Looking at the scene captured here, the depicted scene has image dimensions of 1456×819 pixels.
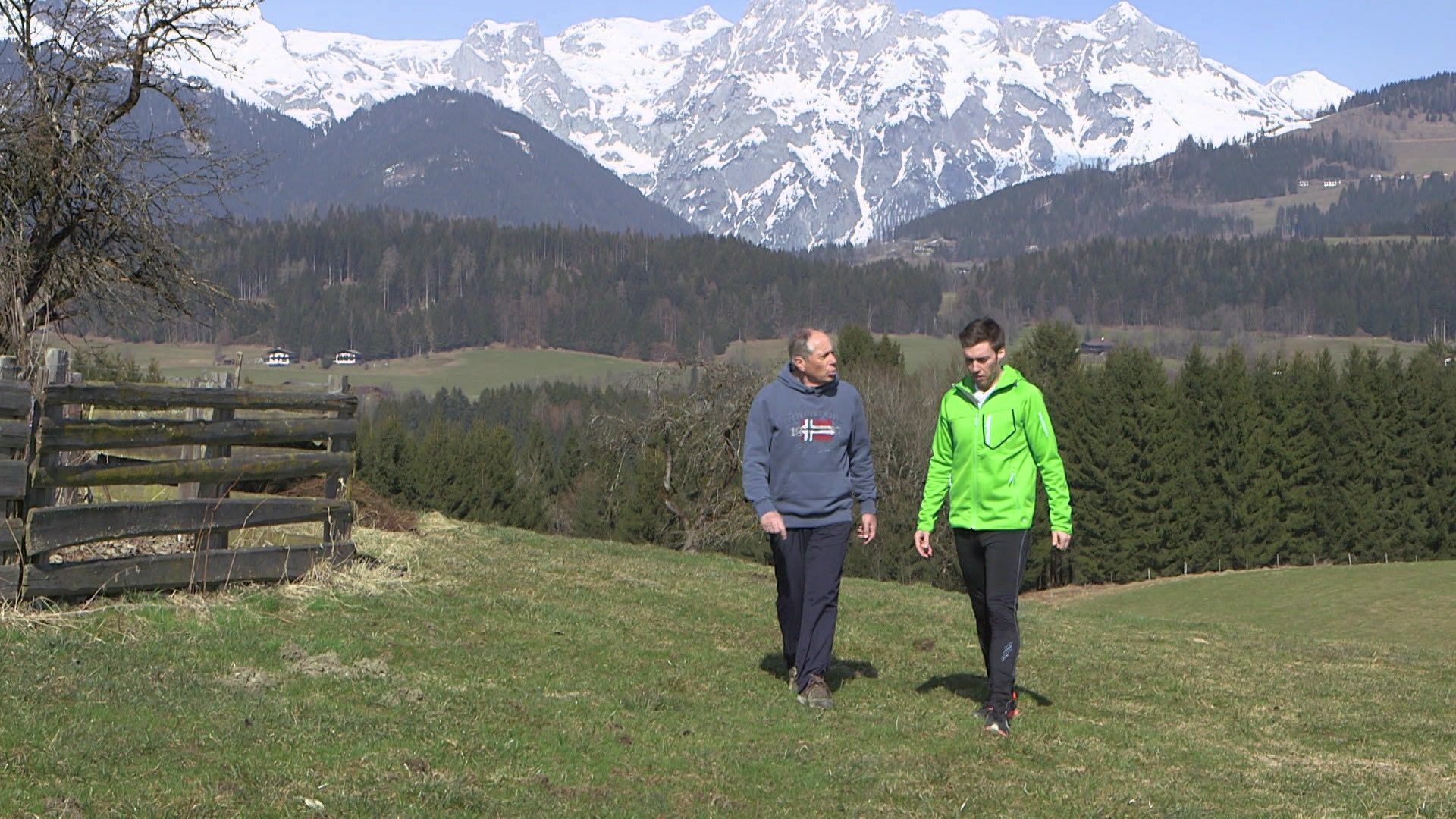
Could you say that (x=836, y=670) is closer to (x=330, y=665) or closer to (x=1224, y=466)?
(x=330, y=665)

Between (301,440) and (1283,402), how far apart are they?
73572 mm

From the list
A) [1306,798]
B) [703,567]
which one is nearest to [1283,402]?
[703,567]

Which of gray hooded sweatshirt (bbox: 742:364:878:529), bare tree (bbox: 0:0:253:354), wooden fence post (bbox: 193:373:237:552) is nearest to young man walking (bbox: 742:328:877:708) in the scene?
gray hooded sweatshirt (bbox: 742:364:878:529)

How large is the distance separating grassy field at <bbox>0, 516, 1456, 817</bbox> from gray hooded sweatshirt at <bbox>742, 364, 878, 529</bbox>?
4.44ft

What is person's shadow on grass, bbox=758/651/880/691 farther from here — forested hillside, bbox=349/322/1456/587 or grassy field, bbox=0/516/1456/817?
forested hillside, bbox=349/322/1456/587

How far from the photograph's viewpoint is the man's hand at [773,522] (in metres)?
9.53

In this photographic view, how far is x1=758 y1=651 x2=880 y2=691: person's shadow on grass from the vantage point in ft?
34.8

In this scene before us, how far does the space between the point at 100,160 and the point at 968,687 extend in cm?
1487

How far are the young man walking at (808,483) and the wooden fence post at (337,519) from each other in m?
4.97

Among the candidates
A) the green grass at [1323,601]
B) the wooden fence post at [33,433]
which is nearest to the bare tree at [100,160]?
the wooden fence post at [33,433]

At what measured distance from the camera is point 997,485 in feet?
30.5

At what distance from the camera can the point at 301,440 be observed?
1305 cm

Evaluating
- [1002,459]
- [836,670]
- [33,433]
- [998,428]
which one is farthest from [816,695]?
[33,433]

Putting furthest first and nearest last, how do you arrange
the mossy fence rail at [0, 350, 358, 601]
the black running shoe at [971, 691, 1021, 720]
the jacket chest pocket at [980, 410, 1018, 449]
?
the mossy fence rail at [0, 350, 358, 601]
the jacket chest pocket at [980, 410, 1018, 449]
the black running shoe at [971, 691, 1021, 720]
